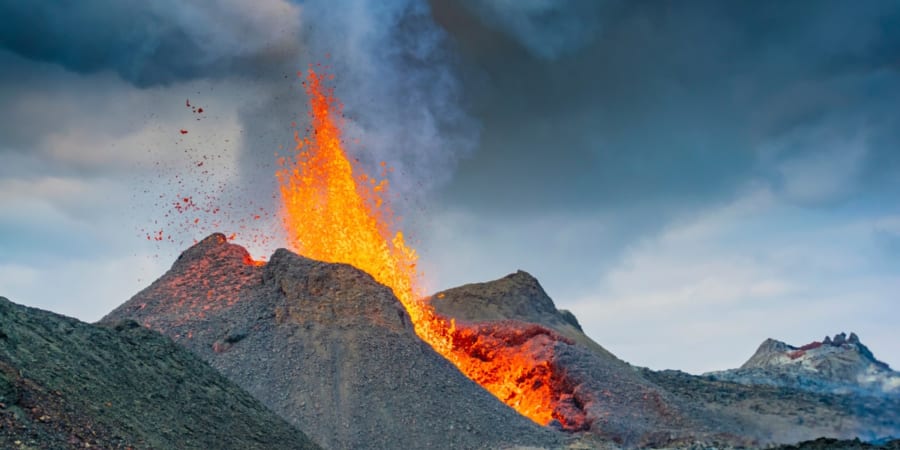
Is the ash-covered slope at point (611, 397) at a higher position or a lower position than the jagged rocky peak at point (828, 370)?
lower

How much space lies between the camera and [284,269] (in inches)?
1649

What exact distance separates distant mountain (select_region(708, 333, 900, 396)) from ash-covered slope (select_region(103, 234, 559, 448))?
29.1 m

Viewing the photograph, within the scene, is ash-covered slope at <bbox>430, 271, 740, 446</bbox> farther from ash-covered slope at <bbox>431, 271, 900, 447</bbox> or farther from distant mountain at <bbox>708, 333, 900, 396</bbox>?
distant mountain at <bbox>708, 333, 900, 396</bbox>

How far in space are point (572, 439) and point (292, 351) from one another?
11.9m

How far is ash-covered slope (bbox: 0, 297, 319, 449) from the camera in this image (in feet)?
55.1

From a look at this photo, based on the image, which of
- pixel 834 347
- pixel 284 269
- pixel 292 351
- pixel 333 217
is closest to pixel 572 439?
pixel 292 351

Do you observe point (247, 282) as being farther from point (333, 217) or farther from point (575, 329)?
point (575, 329)

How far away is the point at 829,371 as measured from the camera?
62969mm

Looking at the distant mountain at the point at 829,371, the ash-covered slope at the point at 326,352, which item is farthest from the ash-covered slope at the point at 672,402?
the ash-covered slope at the point at 326,352

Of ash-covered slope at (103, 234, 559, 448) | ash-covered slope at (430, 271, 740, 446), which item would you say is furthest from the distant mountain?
ash-covered slope at (103, 234, 559, 448)

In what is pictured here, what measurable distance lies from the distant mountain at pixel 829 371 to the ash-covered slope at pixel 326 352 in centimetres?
2911

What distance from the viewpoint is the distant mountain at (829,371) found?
58062 mm

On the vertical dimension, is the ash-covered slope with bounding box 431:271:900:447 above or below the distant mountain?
below

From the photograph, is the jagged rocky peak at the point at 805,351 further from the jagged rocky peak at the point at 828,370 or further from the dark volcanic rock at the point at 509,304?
the dark volcanic rock at the point at 509,304
